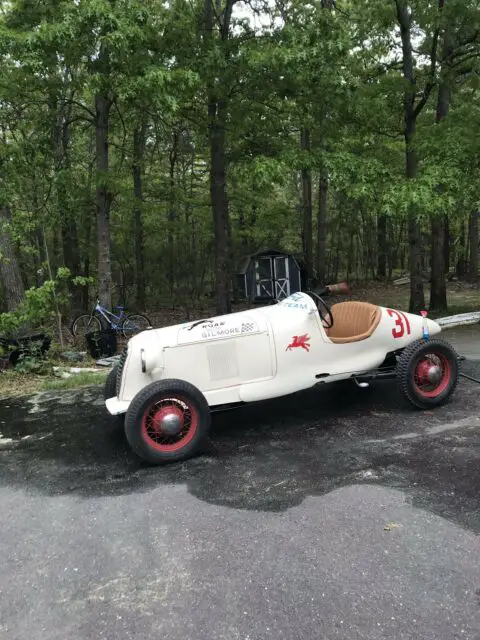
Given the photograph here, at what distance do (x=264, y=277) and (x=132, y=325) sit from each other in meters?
9.44

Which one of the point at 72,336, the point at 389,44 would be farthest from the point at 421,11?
the point at 72,336

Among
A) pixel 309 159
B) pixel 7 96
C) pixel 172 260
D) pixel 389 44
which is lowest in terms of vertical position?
pixel 172 260

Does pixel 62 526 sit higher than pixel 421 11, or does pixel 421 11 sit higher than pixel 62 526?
pixel 421 11

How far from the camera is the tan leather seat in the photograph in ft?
16.9

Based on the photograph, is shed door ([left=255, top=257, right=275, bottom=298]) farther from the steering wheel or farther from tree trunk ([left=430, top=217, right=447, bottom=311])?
the steering wheel

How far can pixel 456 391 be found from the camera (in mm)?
5688

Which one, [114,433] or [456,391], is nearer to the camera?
[114,433]

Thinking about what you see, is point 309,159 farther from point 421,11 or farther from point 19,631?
point 19,631

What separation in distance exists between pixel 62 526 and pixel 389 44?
13233 mm

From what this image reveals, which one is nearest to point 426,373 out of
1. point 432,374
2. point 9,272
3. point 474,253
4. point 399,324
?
point 432,374

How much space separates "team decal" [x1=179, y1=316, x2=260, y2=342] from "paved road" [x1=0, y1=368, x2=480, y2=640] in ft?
3.35

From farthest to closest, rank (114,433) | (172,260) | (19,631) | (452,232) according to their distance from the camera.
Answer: (452,232) < (172,260) < (114,433) < (19,631)

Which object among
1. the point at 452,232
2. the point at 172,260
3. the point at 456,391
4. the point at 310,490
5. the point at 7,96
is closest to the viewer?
the point at 310,490

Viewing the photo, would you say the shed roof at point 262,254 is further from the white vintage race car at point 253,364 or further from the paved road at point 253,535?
the paved road at point 253,535
